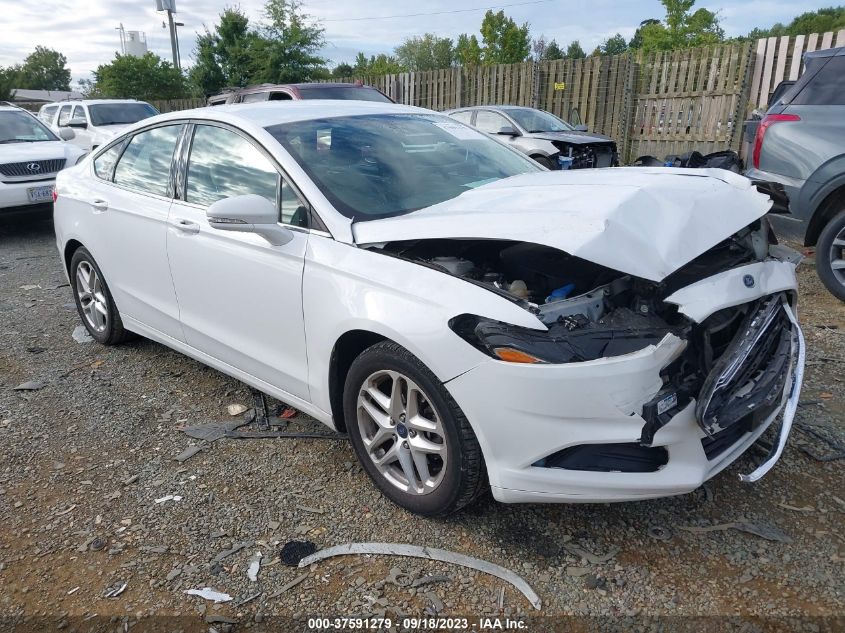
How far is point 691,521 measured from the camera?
2.67m

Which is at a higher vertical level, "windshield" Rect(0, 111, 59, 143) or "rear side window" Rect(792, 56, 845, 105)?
"rear side window" Rect(792, 56, 845, 105)

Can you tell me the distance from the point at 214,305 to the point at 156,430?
86cm

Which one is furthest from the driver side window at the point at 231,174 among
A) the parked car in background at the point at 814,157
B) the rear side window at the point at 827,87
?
the rear side window at the point at 827,87

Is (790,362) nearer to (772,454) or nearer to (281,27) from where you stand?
(772,454)

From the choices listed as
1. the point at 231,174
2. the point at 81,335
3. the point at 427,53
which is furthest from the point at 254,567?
the point at 427,53

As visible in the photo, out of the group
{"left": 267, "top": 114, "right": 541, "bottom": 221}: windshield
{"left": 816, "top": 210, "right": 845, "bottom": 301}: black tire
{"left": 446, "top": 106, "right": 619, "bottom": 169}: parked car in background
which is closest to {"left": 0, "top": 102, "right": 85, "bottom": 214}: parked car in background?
{"left": 446, "top": 106, "right": 619, "bottom": 169}: parked car in background

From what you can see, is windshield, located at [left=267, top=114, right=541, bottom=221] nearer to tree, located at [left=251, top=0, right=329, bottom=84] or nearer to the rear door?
the rear door

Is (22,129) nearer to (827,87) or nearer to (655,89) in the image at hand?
(827,87)

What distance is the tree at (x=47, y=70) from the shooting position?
82438 mm

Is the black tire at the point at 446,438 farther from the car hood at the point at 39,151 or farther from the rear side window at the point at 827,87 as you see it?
the car hood at the point at 39,151

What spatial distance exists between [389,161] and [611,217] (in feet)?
4.41

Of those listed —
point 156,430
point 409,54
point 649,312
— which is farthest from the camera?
point 409,54

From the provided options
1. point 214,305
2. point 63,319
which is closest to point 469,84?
point 63,319

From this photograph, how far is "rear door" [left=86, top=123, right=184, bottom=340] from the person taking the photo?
A: 12.4ft
